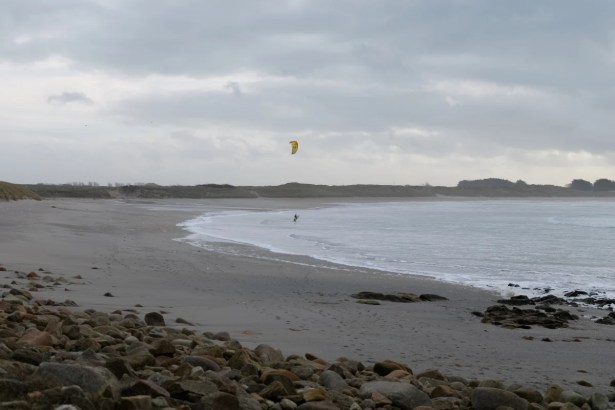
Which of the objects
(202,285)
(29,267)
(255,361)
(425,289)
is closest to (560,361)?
(255,361)

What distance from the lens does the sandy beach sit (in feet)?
25.1

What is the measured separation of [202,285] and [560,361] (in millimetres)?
7424

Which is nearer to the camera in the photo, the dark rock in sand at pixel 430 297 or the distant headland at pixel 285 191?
the dark rock in sand at pixel 430 297

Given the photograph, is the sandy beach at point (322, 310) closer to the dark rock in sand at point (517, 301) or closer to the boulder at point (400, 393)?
the dark rock in sand at point (517, 301)

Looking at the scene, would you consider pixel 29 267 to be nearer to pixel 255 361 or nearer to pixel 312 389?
pixel 255 361

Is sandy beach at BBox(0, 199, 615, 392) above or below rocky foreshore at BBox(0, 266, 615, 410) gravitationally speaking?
below

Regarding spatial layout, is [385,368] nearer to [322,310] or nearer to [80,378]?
[80,378]

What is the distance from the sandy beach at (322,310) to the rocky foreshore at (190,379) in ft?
2.95

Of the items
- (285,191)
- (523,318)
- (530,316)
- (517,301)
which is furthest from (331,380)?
(285,191)

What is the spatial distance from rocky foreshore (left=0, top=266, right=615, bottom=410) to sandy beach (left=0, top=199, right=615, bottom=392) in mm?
898

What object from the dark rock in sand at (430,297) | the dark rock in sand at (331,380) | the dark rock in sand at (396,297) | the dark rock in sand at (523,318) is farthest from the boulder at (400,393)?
the dark rock in sand at (430,297)

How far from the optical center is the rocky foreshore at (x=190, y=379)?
4008 millimetres

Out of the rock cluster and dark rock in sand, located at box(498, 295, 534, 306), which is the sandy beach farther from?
dark rock in sand, located at box(498, 295, 534, 306)

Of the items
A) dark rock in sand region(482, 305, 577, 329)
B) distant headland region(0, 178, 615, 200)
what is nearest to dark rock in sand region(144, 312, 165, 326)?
dark rock in sand region(482, 305, 577, 329)
